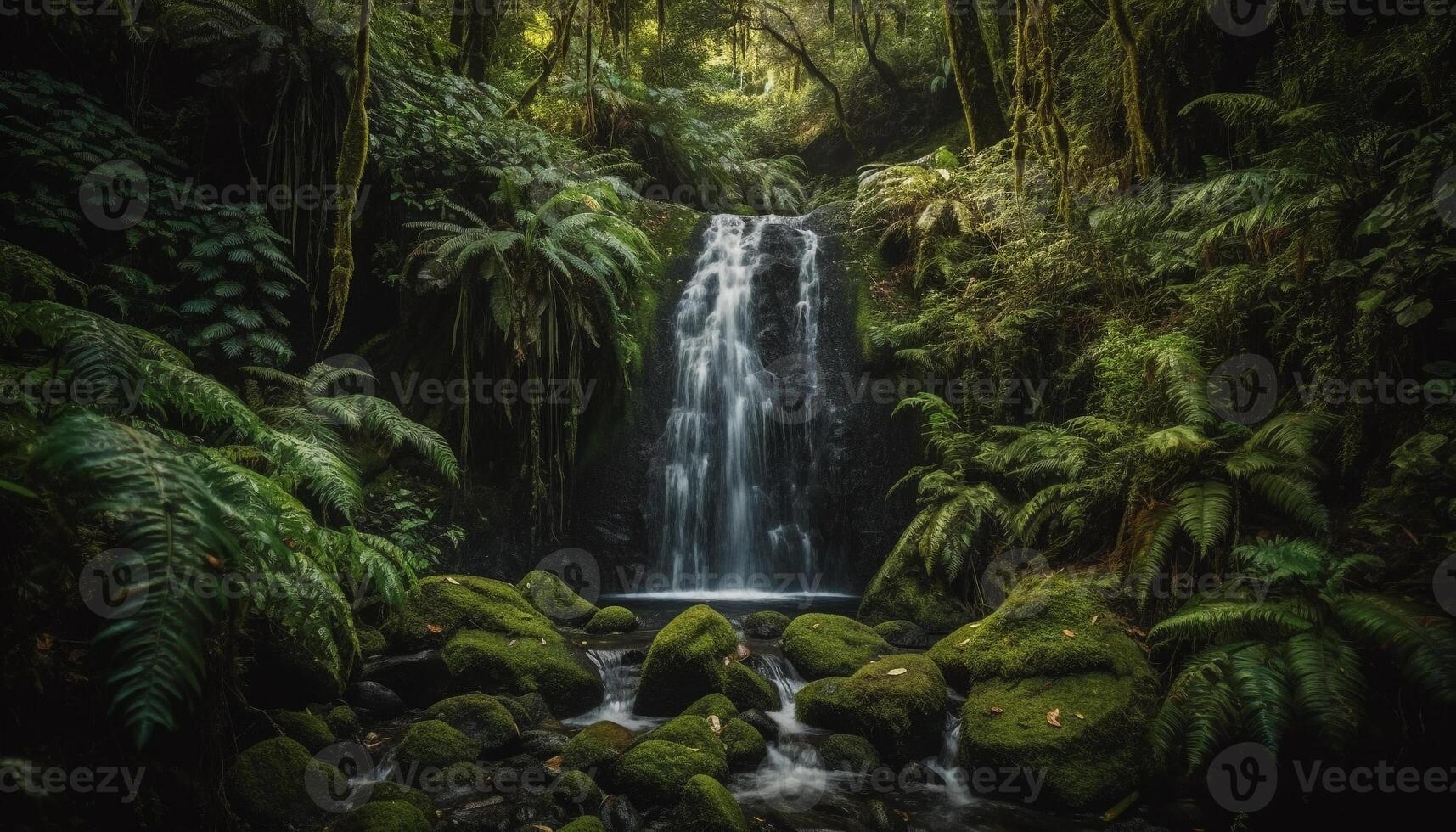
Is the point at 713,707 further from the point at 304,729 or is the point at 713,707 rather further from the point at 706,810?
the point at 304,729

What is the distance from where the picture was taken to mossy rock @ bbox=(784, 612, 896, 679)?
5.08 meters

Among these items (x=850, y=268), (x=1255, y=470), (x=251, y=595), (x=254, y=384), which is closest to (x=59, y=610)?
(x=251, y=595)

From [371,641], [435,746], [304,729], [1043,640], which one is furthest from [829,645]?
[304,729]

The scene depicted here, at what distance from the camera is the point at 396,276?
6879 mm

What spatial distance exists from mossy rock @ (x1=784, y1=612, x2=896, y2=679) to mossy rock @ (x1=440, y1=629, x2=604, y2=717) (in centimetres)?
151

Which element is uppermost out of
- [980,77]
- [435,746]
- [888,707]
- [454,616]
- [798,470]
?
[980,77]

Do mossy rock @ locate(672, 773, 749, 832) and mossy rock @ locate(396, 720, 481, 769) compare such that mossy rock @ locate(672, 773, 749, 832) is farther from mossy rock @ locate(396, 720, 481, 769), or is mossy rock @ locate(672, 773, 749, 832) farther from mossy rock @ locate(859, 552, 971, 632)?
mossy rock @ locate(859, 552, 971, 632)

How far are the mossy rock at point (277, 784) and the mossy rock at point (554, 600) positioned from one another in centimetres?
273

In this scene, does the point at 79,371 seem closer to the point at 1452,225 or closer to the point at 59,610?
the point at 59,610

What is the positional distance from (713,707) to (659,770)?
2.62ft

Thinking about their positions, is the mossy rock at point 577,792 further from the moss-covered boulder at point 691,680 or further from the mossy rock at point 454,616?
the mossy rock at point 454,616

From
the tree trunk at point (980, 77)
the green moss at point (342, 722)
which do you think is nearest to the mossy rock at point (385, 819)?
the green moss at point (342, 722)

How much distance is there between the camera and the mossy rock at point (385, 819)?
2957 millimetres

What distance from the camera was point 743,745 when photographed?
409 cm
